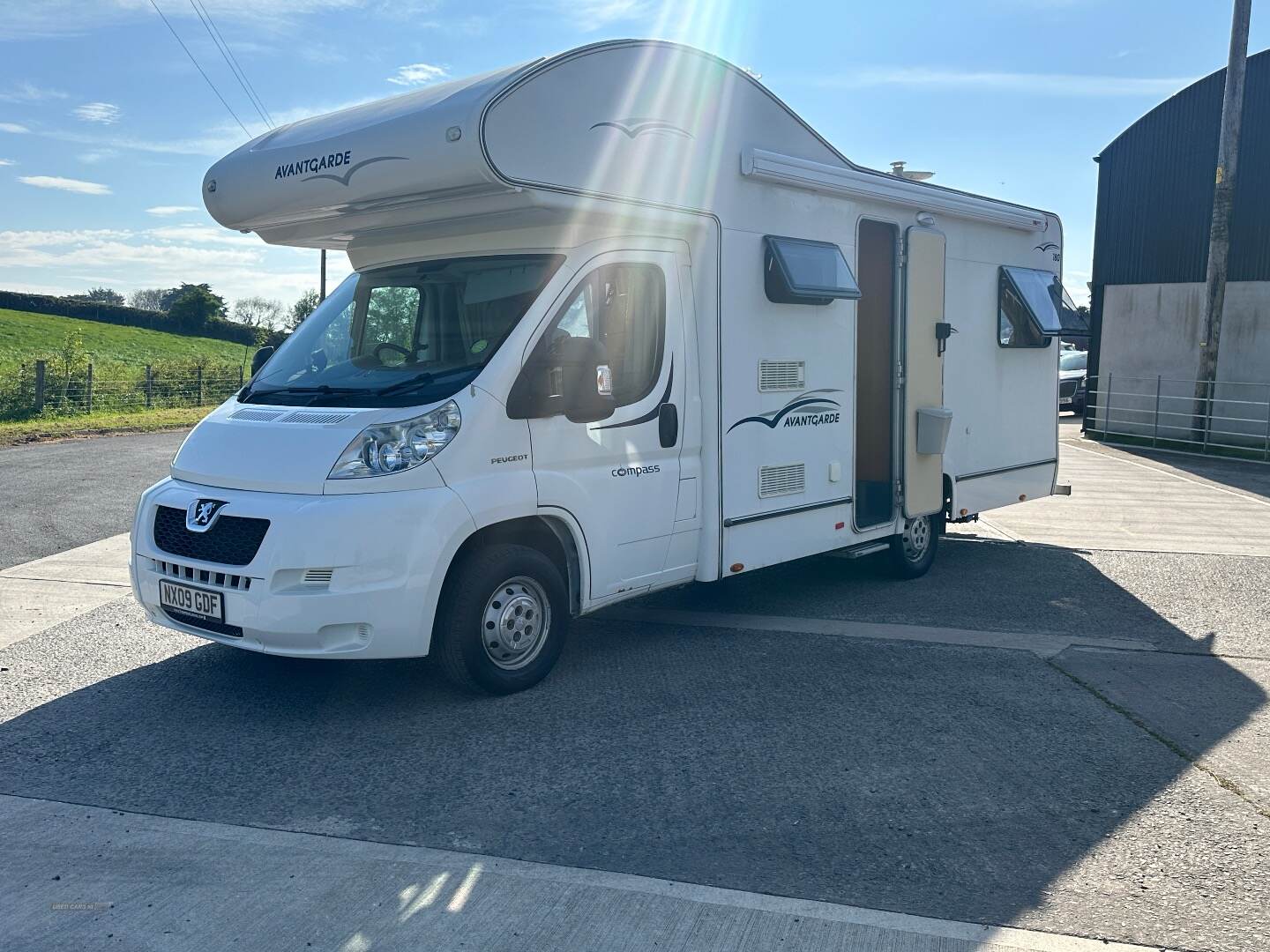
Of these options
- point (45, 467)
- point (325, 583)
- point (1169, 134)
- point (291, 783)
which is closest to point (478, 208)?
point (325, 583)

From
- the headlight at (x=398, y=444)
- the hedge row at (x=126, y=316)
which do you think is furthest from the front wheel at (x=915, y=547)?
the hedge row at (x=126, y=316)

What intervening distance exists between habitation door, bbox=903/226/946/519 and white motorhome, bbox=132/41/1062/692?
1.46 ft

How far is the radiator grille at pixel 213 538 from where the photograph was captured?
4.93 metres

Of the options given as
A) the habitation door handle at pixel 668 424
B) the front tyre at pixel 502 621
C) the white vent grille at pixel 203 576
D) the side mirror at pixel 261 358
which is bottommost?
the front tyre at pixel 502 621

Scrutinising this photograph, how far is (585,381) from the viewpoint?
5566mm

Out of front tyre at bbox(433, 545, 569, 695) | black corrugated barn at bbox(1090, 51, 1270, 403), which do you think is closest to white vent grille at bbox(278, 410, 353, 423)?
front tyre at bbox(433, 545, 569, 695)

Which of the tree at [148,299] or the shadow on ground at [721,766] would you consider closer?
the shadow on ground at [721,766]

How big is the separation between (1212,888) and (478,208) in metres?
4.34

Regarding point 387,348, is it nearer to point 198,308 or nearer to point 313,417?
point 313,417

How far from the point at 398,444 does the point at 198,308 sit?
46002 millimetres

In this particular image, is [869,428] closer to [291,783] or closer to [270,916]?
[291,783]

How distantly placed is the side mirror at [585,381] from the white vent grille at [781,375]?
4.49ft

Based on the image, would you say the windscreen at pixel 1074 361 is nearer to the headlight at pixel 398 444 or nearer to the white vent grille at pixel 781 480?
the white vent grille at pixel 781 480

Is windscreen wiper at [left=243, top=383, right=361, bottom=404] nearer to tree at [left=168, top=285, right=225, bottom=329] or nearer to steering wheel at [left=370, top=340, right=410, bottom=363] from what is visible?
steering wheel at [left=370, top=340, right=410, bottom=363]
